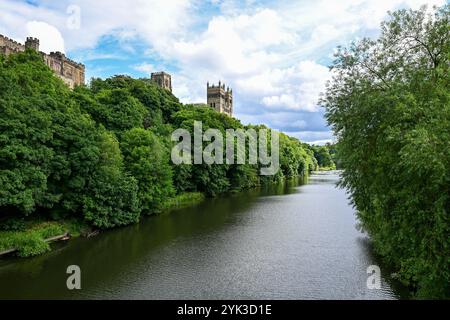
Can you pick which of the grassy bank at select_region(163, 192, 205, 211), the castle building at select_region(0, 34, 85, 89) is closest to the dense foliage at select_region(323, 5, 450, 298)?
the grassy bank at select_region(163, 192, 205, 211)

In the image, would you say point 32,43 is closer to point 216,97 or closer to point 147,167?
point 147,167

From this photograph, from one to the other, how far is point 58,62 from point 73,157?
5435cm

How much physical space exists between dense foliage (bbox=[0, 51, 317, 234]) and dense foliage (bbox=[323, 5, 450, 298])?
1833 cm

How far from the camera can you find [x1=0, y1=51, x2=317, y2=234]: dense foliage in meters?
23.8

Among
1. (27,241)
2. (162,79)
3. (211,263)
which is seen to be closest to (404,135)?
(211,263)

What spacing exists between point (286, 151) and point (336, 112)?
8624 cm

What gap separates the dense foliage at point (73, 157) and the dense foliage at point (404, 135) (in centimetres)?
1833

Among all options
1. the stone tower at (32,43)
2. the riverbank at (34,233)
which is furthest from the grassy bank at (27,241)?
the stone tower at (32,43)

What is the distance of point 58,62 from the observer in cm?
7506

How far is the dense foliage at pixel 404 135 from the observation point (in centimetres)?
1056

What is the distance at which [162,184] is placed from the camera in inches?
1555

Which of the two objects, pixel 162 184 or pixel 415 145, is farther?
pixel 162 184
